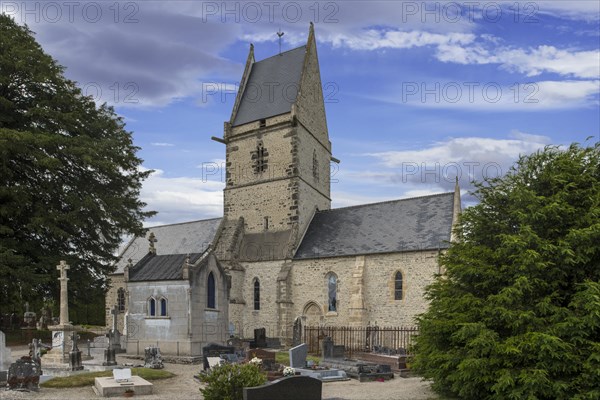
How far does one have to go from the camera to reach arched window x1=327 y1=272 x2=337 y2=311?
31781mm

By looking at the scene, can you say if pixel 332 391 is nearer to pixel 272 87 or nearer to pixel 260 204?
pixel 260 204

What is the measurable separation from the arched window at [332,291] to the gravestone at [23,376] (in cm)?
1898

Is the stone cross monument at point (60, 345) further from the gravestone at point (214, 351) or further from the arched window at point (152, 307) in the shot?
the arched window at point (152, 307)

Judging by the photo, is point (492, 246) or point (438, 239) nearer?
point (492, 246)

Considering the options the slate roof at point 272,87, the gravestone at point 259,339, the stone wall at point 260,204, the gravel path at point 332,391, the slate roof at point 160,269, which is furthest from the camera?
the slate roof at point 272,87

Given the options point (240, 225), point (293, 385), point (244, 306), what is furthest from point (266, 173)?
point (293, 385)

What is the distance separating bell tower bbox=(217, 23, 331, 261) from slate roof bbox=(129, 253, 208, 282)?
7.75 m

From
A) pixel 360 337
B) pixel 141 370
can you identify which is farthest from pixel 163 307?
pixel 360 337

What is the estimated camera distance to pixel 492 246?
47.8 feet

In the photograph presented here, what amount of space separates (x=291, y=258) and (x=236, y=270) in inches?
151

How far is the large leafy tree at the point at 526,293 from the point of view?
1177cm

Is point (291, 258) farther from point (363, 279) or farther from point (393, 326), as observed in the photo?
point (393, 326)

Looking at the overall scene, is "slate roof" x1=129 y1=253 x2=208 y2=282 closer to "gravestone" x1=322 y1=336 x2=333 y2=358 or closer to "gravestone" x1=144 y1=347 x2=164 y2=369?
"gravestone" x1=144 y1=347 x2=164 y2=369

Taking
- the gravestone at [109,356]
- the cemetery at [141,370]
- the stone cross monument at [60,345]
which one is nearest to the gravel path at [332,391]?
the cemetery at [141,370]
